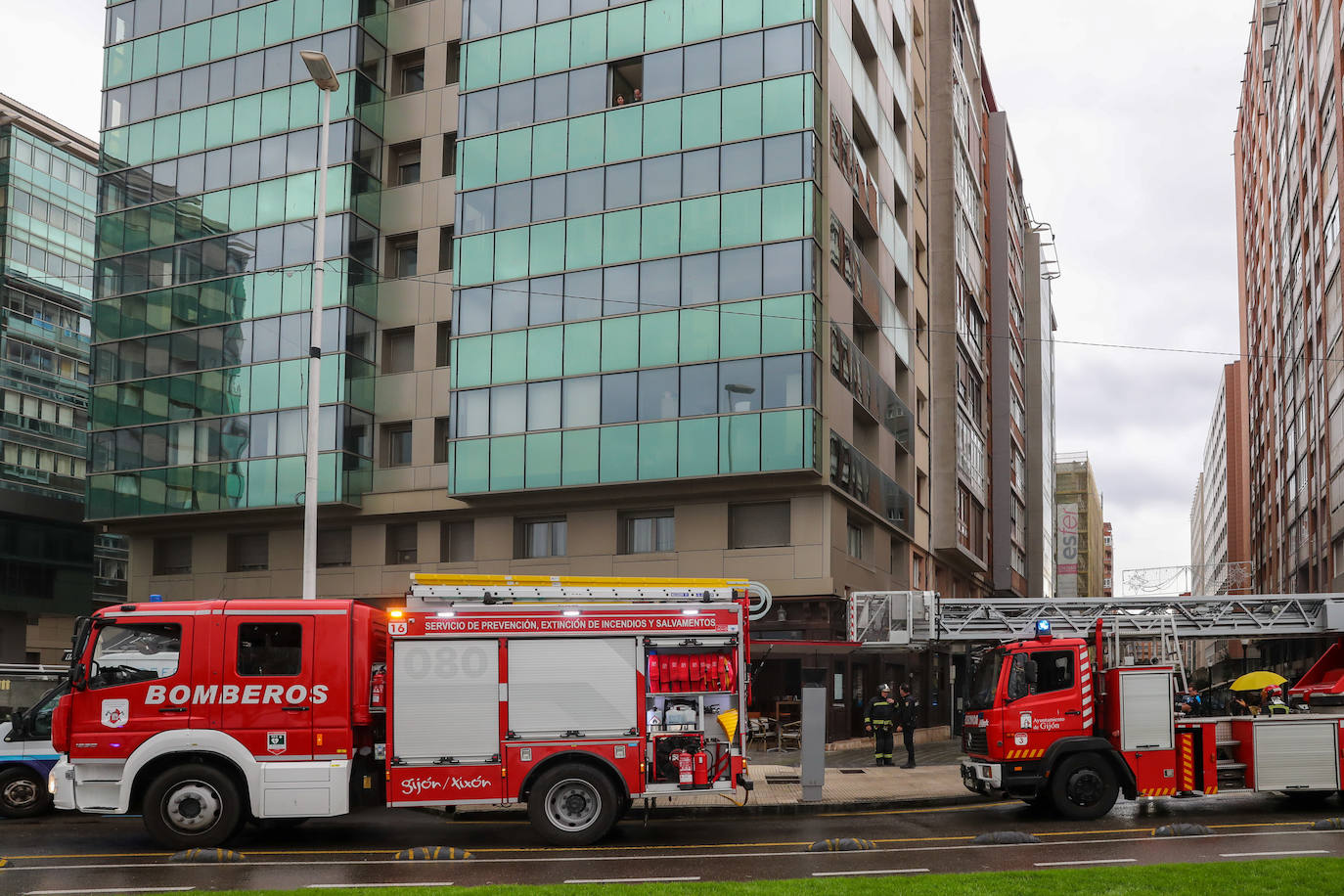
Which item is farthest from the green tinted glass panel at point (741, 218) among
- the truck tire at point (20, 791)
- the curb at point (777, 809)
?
the truck tire at point (20, 791)

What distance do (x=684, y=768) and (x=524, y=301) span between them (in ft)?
75.7

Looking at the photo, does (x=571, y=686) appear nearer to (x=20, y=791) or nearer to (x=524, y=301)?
(x=20, y=791)

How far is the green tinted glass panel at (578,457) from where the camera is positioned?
111ft

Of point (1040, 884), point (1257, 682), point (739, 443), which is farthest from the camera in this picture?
point (739, 443)

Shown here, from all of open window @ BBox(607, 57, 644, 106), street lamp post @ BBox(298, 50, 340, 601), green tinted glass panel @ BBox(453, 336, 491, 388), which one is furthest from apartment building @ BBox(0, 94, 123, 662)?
street lamp post @ BBox(298, 50, 340, 601)

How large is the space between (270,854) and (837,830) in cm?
713

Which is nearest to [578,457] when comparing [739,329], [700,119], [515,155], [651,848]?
[739,329]

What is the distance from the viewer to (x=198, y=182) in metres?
40.9

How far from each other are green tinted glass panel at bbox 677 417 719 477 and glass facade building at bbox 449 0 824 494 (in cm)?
5

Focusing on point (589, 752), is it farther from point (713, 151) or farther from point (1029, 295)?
point (1029, 295)

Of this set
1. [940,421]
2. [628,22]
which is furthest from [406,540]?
[940,421]

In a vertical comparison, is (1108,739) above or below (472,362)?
below

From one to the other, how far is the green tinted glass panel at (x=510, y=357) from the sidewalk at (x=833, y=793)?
13.8 m

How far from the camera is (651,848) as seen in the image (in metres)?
14.2
